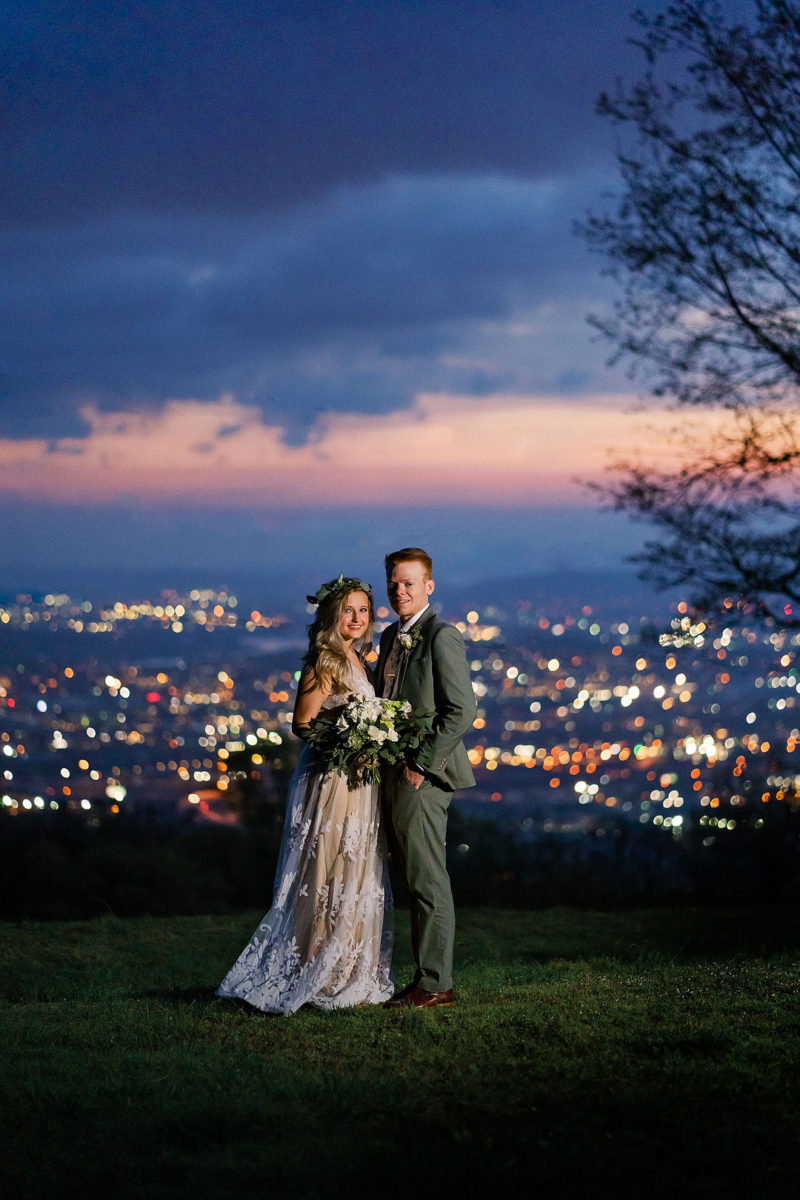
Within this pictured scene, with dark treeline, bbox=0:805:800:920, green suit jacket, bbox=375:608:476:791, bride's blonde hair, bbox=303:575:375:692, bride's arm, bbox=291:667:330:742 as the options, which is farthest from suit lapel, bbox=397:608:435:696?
dark treeline, bbox=0:805:800:920

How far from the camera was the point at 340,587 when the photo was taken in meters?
6.99

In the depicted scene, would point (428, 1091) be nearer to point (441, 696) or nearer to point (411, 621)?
point (441, 696)

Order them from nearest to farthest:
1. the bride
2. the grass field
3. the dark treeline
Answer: the grass field < the bride < the dark treeline

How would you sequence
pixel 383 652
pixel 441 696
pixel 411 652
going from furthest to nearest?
pixel 383 652
pixel 411 652
pixel 441 696

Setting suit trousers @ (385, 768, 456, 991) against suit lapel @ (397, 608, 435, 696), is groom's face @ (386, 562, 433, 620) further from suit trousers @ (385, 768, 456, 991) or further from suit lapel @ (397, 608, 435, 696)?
suit trousers @ (385, 768, 456, 991)

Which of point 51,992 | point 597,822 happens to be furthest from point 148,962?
point 597,822

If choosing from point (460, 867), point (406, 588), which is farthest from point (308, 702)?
point (460, 867)

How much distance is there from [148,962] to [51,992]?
1371 mm

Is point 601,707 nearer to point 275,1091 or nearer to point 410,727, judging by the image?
point 410,727

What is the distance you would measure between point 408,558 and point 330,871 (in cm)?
190

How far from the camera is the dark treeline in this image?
539 inches

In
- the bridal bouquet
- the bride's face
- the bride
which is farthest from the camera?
the bride's face

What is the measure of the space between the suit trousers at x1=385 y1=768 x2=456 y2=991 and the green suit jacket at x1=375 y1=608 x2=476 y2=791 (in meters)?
0.18

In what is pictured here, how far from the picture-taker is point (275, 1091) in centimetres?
519
